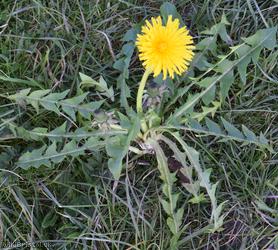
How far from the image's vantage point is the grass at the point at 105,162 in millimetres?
2043

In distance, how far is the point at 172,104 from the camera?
84.2 inches

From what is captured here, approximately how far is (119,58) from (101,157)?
1.46 ft

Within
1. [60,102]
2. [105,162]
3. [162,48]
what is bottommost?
[105,162]

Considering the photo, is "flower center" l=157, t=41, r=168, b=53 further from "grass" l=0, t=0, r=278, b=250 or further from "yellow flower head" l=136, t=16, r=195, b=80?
"grass" l=0, t=0, r=278, b=250

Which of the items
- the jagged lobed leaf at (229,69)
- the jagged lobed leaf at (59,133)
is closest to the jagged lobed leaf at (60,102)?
the jagged lobed leaf at (59,133)

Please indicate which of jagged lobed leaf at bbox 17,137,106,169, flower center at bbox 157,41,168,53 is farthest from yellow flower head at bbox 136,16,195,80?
jagged lobed leaf at bbox 17,137,106,169

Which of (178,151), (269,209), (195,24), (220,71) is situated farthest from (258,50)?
(269,209)

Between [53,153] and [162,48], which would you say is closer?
[162,48]

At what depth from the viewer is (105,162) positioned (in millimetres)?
2115

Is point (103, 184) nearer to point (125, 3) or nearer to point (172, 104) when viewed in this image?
point (172, 104)

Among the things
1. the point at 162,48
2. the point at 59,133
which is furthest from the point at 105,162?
the point at 162,48

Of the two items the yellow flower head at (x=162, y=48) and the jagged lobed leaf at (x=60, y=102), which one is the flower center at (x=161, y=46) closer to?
the yellow flower head at (x=162, y=48)

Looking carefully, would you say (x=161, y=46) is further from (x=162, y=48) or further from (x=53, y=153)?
(x=53, y=153)

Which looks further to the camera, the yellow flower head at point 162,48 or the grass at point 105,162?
the grass at point 105,162
